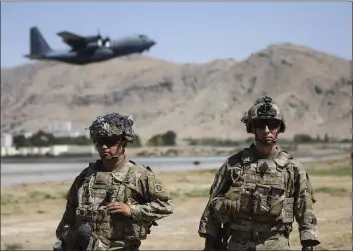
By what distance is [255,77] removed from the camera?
156000 mm

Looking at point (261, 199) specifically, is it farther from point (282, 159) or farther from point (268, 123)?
point (268, 123)

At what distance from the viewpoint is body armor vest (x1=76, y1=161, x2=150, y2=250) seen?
5.66m

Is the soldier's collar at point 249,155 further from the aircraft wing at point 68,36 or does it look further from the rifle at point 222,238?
the aircraft wing at point 68,36

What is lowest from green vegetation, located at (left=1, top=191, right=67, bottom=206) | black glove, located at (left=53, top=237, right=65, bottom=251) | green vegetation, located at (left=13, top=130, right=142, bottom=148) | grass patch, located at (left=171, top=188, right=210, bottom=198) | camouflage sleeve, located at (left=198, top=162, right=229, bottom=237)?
green vegetation, located at (left=1, top=191, right=67, bottom=206)

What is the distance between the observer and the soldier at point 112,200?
5660 mm

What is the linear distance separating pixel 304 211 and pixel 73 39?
225 feet

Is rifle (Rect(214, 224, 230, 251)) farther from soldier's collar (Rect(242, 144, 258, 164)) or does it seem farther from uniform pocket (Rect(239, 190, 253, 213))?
soldier's collar (Rect(242, 144, 258, 164))

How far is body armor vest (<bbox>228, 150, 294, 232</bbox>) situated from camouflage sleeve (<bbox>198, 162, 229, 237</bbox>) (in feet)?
0.27

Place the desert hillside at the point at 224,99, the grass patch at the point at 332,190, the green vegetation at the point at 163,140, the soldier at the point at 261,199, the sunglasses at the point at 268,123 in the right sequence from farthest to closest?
the desert hillside at the point at 224,99
the green vegetation at the point at 163,140
the grass patch at the point at 332,190
the sunglasses at the point at 268,123
the soldier at the point at 261,199

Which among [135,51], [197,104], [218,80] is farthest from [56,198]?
[218,80]

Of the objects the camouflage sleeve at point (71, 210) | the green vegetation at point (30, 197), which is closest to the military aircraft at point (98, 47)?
the green vegetation at point (30, 197)

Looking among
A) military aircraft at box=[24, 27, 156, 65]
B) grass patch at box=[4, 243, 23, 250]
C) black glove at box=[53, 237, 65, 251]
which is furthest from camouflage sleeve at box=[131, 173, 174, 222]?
military aircraft at box=[24, 27, 156, 65]

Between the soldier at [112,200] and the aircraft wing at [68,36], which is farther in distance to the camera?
the aircraft wing at [68,36]

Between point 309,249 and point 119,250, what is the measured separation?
1476mm
